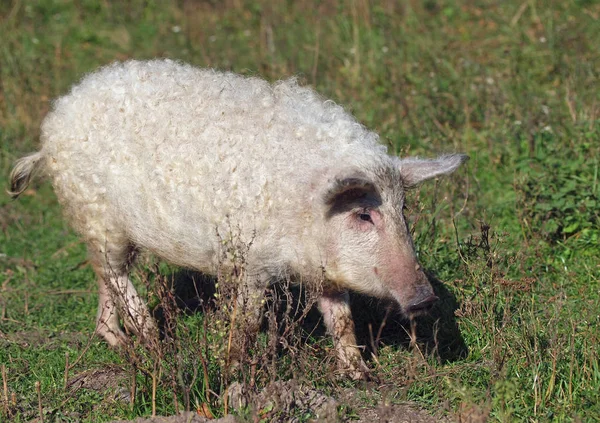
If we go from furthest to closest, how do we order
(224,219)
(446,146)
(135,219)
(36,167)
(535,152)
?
(446,146)
(535,152)
(36,167)
(135,219)
(224,219)

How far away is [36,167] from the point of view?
5371mm

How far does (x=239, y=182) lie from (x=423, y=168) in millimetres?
1011

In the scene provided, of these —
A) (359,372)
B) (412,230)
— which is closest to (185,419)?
(359,372)

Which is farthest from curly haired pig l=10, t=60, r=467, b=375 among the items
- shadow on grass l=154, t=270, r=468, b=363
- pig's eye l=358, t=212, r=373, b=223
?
shadow on grass l=154, t=270, r=468, b=363

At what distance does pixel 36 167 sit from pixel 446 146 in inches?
135

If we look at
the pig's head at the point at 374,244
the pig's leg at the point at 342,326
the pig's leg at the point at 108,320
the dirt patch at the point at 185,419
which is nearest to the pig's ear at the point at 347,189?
the pig's head at the point at 374,244

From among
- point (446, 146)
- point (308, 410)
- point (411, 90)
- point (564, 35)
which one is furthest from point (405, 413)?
point (564, 35)

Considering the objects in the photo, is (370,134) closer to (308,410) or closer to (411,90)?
(308,410)

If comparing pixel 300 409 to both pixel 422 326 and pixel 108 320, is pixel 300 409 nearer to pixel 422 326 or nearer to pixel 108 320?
pixel 422 326

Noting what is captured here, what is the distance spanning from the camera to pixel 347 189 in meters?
4.14

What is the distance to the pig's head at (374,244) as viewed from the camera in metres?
4.22

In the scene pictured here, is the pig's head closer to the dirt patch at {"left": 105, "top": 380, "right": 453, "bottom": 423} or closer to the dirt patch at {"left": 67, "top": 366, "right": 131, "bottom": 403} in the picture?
the dirt patch at {"left": 105, "top": 380, "right": 453, "bottom": 423}

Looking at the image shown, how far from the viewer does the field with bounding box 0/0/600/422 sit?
415 centimetres

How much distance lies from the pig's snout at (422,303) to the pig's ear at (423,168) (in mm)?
693
